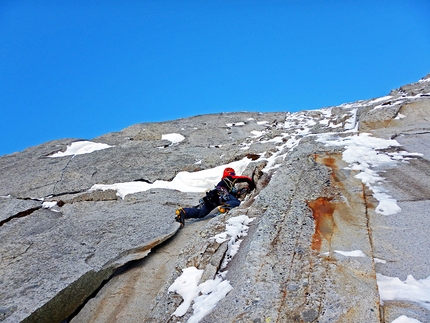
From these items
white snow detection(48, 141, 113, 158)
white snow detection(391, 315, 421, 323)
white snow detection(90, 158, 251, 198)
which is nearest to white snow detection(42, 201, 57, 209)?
white snow detection(90, 158, 251, 198)

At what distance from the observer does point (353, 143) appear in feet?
26.0

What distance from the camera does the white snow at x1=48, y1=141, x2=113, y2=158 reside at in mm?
12600

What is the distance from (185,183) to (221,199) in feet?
7.90

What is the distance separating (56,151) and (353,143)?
34.3 ft

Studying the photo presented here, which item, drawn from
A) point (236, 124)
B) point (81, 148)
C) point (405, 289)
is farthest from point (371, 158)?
point (81, 148)

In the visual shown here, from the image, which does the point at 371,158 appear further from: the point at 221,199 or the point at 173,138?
the point at 173,138

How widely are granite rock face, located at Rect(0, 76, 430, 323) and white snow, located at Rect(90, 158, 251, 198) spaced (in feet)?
0.76

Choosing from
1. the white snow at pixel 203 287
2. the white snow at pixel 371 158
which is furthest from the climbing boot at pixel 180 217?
the white snow at pixel 371 158

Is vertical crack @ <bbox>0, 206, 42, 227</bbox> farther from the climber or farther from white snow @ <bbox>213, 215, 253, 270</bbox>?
white snow @ <bbox>213, 215, 253, 270</bbox>

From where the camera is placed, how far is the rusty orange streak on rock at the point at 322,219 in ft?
14.4

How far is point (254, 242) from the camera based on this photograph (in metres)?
4.43

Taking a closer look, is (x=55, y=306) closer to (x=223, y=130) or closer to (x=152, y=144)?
(x=152, y=144)

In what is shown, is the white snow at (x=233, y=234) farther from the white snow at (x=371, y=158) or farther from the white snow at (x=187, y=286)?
the white snow at (x=371, y=158)

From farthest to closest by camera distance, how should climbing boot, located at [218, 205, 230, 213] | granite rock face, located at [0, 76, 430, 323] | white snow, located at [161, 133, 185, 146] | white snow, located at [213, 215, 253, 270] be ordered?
white snow, located at [161, 133, 185, 146] < climbing boot, located at [218, 205, 230, 213] < white snow, located at [213, 215, 253, 270] < granite rock face, located at [0, 76, 430, 323]
